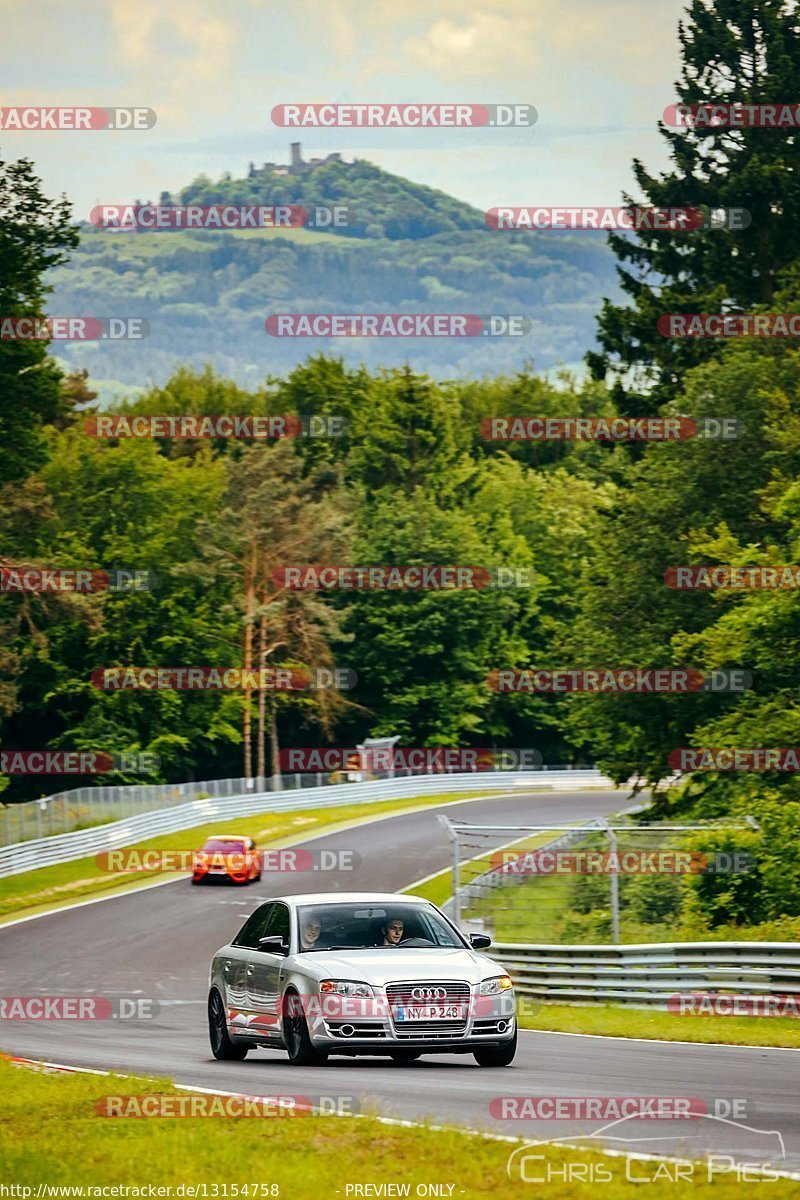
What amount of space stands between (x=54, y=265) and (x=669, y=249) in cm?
1855

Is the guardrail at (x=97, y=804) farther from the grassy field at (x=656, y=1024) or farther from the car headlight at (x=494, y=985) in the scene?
the car headlight at (x=494, y=985)

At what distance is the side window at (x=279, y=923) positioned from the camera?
15328 millimetres

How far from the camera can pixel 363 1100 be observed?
11.5 m

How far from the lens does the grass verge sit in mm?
17797

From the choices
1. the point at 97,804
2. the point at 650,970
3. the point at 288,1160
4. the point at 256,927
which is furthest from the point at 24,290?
the point at 288,1160

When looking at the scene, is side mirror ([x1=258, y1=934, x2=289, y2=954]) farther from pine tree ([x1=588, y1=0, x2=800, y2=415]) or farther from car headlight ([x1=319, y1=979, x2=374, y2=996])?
pine tree ([x1=588, y1=0, x2=800, y2=415])

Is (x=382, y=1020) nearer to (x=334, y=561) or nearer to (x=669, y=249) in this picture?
(x=669, y=249)

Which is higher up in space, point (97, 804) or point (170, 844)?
point (97, 804)

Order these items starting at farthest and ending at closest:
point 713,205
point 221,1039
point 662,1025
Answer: point 713,205 < point 662,1025 < point 221,1039

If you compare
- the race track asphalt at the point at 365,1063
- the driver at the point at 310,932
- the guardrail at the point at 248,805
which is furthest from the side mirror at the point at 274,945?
the guardrail at the point at 248,805

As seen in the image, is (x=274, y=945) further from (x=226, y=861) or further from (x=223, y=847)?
(x=223, y=847)

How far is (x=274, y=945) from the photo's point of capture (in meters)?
15.1

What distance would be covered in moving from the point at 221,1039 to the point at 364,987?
260 cm

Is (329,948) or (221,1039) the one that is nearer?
(329,948)
